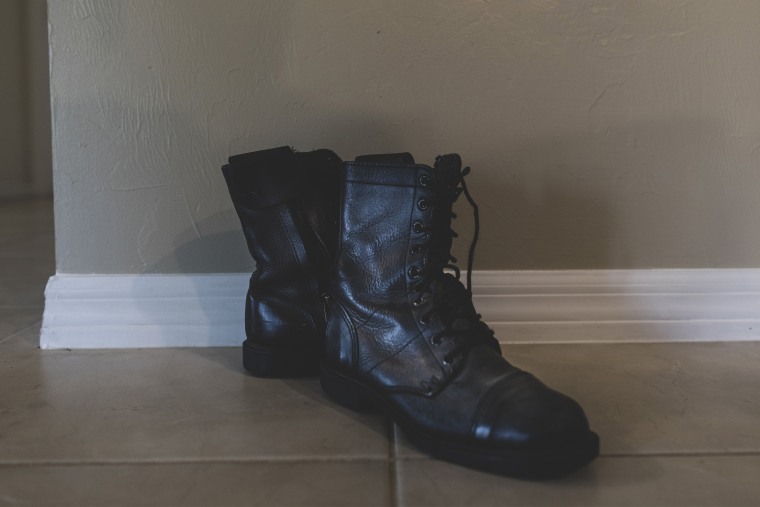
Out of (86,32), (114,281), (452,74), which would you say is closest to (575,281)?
(452,74)

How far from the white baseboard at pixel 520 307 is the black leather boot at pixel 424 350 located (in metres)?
0.37

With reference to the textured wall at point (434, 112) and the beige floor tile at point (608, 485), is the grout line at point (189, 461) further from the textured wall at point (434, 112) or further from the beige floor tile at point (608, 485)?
the textured wall at point (434, 112)

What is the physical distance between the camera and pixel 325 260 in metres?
1.04

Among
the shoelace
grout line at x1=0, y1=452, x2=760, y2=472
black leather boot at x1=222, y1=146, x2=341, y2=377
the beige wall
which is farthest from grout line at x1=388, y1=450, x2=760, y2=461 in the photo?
the beige wall

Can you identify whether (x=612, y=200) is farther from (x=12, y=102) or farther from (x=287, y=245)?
(x=12, y=102)

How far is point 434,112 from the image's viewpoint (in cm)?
122

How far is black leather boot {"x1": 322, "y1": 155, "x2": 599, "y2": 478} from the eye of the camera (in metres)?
0.70

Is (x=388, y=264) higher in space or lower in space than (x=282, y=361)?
higher

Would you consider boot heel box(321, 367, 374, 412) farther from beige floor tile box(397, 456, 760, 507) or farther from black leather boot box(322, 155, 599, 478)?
beige floor tile box(397, 456, 760, 507)

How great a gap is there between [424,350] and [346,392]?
0.14 m

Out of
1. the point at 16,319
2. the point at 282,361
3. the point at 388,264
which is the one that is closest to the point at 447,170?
the point at 388,264

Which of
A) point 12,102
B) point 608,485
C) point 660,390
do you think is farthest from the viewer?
point 12,102

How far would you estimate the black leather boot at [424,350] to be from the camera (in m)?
0.70

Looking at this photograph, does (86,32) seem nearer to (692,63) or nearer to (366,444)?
(366,444)
